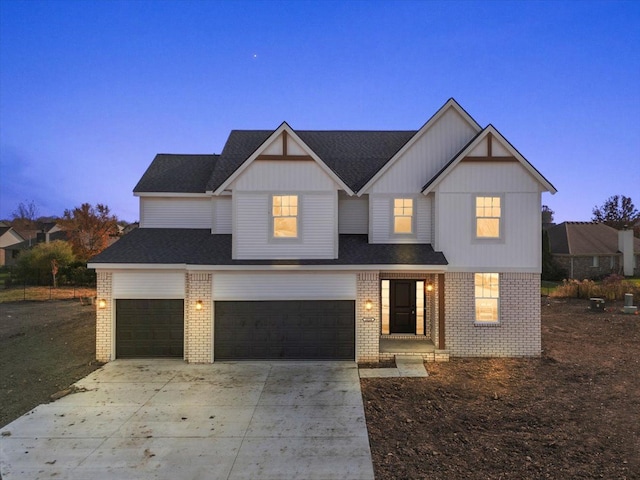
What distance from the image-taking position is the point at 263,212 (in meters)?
11.6

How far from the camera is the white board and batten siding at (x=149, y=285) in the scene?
11266 mm

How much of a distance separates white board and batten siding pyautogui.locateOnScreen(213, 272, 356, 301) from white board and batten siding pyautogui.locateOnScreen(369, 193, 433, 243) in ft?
6.69

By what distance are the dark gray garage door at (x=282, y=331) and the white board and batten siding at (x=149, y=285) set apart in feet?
4.72

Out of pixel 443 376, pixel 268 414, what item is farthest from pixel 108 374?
pixel 443 376

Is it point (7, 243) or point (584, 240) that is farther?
point (7, 243)

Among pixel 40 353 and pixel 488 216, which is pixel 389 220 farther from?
pixel 40 353

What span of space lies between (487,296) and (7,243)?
69217 millimetres

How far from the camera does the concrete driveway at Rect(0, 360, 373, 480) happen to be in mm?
5848

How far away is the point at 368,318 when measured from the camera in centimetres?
1120

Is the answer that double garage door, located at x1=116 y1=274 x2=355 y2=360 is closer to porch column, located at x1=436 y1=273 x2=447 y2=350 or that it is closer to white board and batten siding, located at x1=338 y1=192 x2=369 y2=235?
white board and batten siding, located at x1=338 y1=192 x2=369 y2=235

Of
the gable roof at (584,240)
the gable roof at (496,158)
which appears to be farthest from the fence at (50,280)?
the gable roof at (584,240)

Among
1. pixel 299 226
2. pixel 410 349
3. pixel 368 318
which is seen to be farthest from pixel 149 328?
pixel 410 349

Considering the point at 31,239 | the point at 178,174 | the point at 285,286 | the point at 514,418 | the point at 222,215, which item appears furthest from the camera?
the point at 31,239

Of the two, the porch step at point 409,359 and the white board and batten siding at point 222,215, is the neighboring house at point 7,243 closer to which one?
the white board and batten siding at point 222,215
